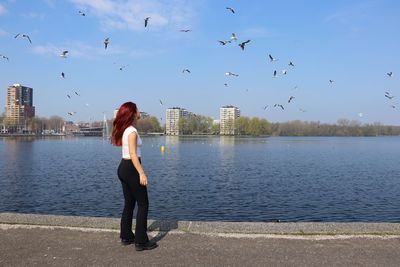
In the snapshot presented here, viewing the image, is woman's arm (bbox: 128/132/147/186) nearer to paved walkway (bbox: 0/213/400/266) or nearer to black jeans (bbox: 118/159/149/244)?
black jeans (bbox: 118/159/149/244)

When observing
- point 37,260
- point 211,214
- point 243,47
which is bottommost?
point 211,214

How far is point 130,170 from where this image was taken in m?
7.34

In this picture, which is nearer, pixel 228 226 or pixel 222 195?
pixel 228 226

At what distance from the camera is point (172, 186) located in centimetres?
2905

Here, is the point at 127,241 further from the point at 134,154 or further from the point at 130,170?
the point at 134,154

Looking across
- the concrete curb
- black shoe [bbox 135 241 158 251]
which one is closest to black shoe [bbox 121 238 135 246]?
black shoe [bbox 135 241 158 251]

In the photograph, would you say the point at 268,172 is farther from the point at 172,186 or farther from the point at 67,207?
the point at 67,207

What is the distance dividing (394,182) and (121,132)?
29.9 metres

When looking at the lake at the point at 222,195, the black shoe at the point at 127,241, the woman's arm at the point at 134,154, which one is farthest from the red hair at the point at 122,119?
the lake at the point at 222,195

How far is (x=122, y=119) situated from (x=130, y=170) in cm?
92

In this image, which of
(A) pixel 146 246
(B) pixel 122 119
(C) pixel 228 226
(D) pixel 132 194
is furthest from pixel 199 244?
(B) pixel 122 119

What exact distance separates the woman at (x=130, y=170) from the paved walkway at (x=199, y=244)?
1.11ft

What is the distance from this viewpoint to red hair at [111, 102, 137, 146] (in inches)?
293

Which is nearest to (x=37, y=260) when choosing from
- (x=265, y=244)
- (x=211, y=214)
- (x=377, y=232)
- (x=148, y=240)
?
(x=148, y=240)
